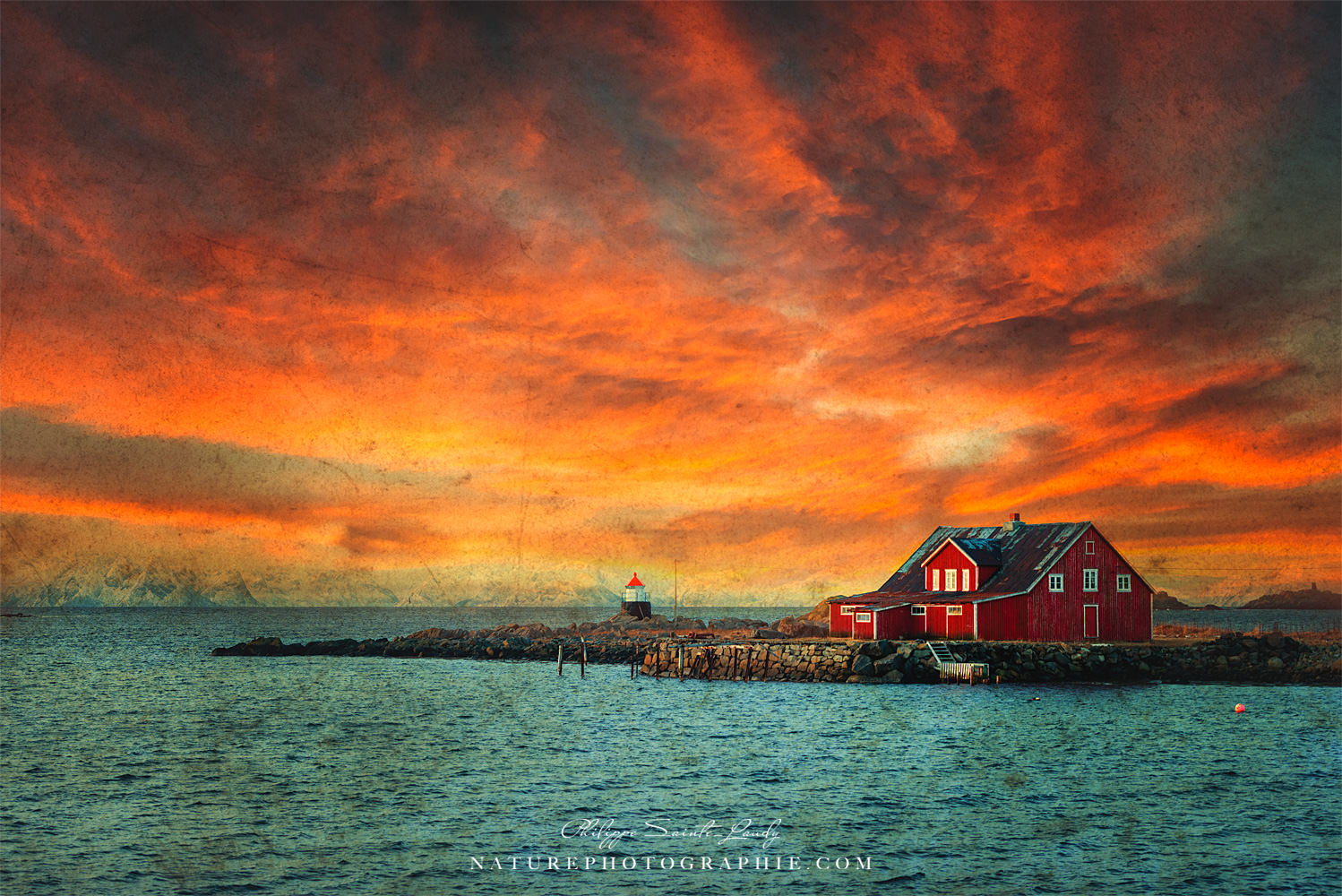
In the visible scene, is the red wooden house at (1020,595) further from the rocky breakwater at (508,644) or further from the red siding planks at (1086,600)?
the rocky breakwater at (508,644)

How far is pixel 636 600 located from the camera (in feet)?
382

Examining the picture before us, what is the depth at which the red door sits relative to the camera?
55.7 m

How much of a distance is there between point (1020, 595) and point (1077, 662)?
13.9ft

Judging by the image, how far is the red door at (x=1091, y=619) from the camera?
55688 mm

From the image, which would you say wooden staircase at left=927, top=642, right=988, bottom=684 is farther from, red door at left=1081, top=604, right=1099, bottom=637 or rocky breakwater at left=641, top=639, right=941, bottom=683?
red door at left=1081, top=604, right=1099, bottom=637

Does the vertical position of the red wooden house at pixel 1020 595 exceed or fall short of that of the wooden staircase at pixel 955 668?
it exceeds it

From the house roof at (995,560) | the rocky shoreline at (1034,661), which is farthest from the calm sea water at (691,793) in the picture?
the house roof at (995,560)

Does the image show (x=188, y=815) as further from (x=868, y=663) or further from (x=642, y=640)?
(x=642, y=640)

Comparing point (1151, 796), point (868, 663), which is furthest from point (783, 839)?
point (868, 663)

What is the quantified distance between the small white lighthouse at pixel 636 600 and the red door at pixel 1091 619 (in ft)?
214

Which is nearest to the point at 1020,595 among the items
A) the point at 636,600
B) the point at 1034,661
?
the point at 1034,661

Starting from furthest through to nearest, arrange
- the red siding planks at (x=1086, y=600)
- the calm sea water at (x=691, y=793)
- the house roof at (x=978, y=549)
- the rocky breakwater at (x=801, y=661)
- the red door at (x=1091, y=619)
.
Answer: the house roof at (x=978, y=549), the red door at (x=1091, y=619), the red siding planks at (x=1086, y=600), the rocky breakwater at (x=801, y=661), the calm sea water at (x=691, y=793)

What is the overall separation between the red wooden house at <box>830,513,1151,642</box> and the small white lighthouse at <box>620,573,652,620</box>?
57.2 meters

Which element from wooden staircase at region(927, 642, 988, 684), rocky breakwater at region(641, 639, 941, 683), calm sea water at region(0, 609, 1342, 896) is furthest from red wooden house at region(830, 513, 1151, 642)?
calm sea water at region(0, 609, 1342, 896)
